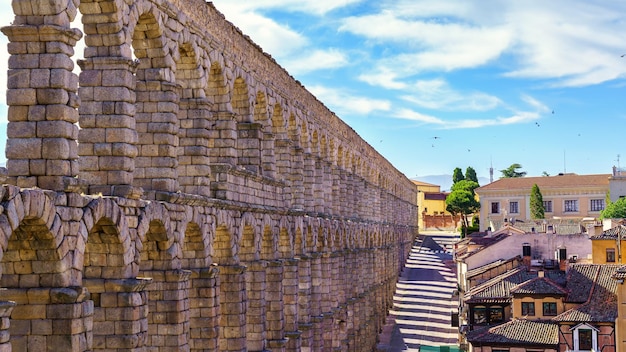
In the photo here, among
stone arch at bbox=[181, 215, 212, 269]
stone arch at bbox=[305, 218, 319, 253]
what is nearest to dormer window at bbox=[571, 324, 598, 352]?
stone arch at bbox=[305, 218, 319, 253]

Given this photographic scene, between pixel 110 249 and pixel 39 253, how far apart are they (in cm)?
295

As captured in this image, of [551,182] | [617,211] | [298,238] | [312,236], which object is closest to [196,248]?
[298,238]

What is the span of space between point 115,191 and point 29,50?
3957 millimetres

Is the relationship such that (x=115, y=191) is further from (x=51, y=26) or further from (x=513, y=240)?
(x=513, y=240)

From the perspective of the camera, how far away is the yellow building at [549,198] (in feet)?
432

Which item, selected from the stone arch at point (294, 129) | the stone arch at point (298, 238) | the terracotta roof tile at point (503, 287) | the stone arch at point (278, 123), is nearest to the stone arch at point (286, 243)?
the stone arch at point (298, 238)

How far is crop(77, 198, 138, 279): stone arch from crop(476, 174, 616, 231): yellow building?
112843 mm

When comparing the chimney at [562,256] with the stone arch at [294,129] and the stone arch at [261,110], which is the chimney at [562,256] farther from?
the stone arch at [261,110]

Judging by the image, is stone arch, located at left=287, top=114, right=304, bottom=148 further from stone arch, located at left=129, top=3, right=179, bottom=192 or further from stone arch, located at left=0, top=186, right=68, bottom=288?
stone arch, located at left=0, top=186, right=68, bottom=288

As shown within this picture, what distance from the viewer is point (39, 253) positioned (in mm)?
18172

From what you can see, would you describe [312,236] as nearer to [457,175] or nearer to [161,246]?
[161,246]

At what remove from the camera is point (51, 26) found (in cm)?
1839

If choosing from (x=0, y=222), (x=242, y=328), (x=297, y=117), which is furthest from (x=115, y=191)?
(x=297, y=117)

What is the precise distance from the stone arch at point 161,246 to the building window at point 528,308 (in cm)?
3349
